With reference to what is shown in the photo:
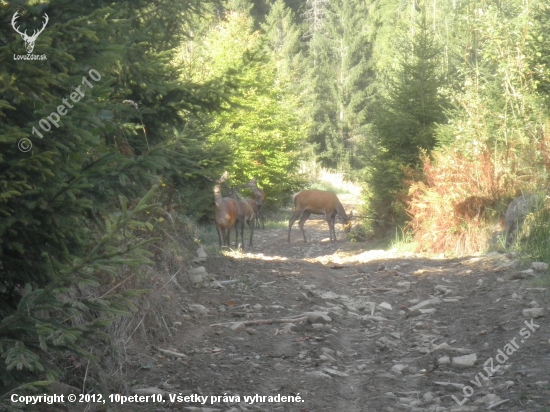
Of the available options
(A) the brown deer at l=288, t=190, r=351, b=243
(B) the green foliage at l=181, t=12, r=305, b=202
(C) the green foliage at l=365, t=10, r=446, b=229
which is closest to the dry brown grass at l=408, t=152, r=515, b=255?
(C) the green foliage at l=365, t=10, r=446, b=229

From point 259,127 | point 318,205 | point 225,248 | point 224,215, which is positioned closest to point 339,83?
point 259,127

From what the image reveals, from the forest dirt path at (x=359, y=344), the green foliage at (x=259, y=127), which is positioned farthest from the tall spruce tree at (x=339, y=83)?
the forest dirt path at (x=359, y=344)

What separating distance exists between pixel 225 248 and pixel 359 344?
32.5ft

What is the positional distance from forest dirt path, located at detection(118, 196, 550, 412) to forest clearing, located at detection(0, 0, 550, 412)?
3 cm

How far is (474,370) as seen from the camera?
635cm

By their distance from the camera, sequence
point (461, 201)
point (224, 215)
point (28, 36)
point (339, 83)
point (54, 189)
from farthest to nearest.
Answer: point (339, 83) < point (224, 215) < point (461, 201) < point (28, 36) < point (54, 189)

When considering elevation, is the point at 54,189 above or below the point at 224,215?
above

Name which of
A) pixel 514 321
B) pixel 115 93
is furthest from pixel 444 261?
pixel 115 93

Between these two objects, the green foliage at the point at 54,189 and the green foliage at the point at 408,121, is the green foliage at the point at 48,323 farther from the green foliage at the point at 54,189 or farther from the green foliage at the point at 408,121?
the green foliage at the point at 408,121

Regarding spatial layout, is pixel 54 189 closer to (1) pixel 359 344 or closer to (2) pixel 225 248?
(1) pixel 359 344

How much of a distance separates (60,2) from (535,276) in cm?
708

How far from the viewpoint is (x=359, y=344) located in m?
7.53

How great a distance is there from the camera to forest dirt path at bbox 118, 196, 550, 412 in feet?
18.8

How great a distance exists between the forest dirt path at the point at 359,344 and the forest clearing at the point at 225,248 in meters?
0.03
